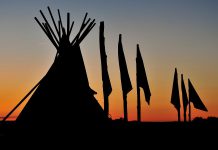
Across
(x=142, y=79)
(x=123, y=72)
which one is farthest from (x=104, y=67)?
(x=142, y=79)

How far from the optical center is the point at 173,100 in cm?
2012

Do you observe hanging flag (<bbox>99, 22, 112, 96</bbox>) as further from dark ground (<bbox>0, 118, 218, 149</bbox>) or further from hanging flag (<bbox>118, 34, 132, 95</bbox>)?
dark ground (<bbox>0, 118, 218, 149</bbox>)

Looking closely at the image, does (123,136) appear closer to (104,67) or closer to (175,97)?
(104,67)

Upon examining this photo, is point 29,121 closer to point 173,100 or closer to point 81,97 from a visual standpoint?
point 81,97

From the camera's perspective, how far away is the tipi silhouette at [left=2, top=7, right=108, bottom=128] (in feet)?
45.4

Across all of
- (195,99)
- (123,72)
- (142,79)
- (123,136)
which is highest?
(123,72)

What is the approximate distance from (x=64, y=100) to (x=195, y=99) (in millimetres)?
8847

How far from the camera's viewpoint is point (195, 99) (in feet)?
69.2

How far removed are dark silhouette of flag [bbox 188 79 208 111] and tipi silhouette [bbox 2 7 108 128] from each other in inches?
282

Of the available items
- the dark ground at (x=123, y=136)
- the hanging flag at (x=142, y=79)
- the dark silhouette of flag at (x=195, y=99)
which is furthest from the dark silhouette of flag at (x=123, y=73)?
the dark silhouette of flag at (x=195, y=99)

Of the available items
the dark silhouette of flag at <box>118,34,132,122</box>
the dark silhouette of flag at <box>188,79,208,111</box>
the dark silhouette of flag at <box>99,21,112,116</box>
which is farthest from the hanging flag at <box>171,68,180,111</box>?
the dark silhouette of flag at <box>99,21,112,116</box>

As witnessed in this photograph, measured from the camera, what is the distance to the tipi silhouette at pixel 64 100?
13.9 m

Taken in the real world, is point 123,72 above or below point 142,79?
above

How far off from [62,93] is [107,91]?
6.30 feet
